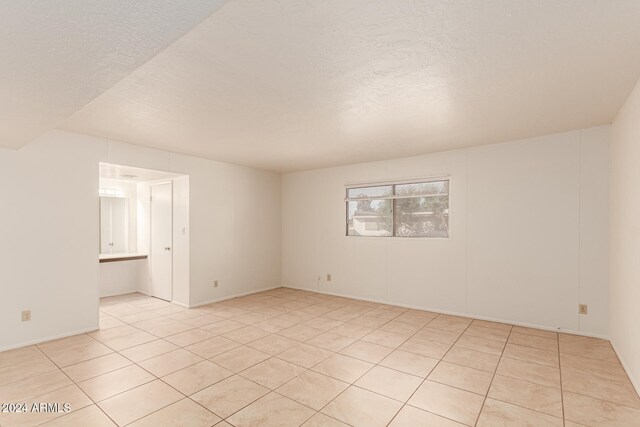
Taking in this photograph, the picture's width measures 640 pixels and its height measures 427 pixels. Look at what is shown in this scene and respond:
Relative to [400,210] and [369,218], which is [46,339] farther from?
[400,210]

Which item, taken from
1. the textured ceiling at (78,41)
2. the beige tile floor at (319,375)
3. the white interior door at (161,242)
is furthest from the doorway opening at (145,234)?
the textured ceiling at (78,41)

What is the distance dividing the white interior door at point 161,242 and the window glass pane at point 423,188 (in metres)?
3.90

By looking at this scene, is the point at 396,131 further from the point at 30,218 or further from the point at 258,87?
the point at 30,218

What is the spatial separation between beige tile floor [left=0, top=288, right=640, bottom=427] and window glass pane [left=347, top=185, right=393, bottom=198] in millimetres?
2150

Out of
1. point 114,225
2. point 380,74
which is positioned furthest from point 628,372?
point 114,225

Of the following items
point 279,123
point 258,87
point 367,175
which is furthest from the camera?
point 367,175

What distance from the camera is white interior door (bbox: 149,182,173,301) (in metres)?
5.38

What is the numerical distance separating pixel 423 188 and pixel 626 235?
251 cm

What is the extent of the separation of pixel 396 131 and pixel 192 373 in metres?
3.25

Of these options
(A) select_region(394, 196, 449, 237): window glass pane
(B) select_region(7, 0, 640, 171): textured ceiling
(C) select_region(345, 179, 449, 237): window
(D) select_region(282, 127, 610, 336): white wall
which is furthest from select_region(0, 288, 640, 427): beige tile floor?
(B) select_region(7, 0, 640, 171): textured ceiling

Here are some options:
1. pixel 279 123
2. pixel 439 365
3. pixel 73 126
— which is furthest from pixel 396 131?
pixel 73 126

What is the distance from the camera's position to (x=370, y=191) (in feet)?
18.3

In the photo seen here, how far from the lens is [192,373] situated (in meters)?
2.76

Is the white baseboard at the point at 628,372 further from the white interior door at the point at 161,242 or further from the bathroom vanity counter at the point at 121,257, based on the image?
the bathroom vanity counter at the point at 121,257
